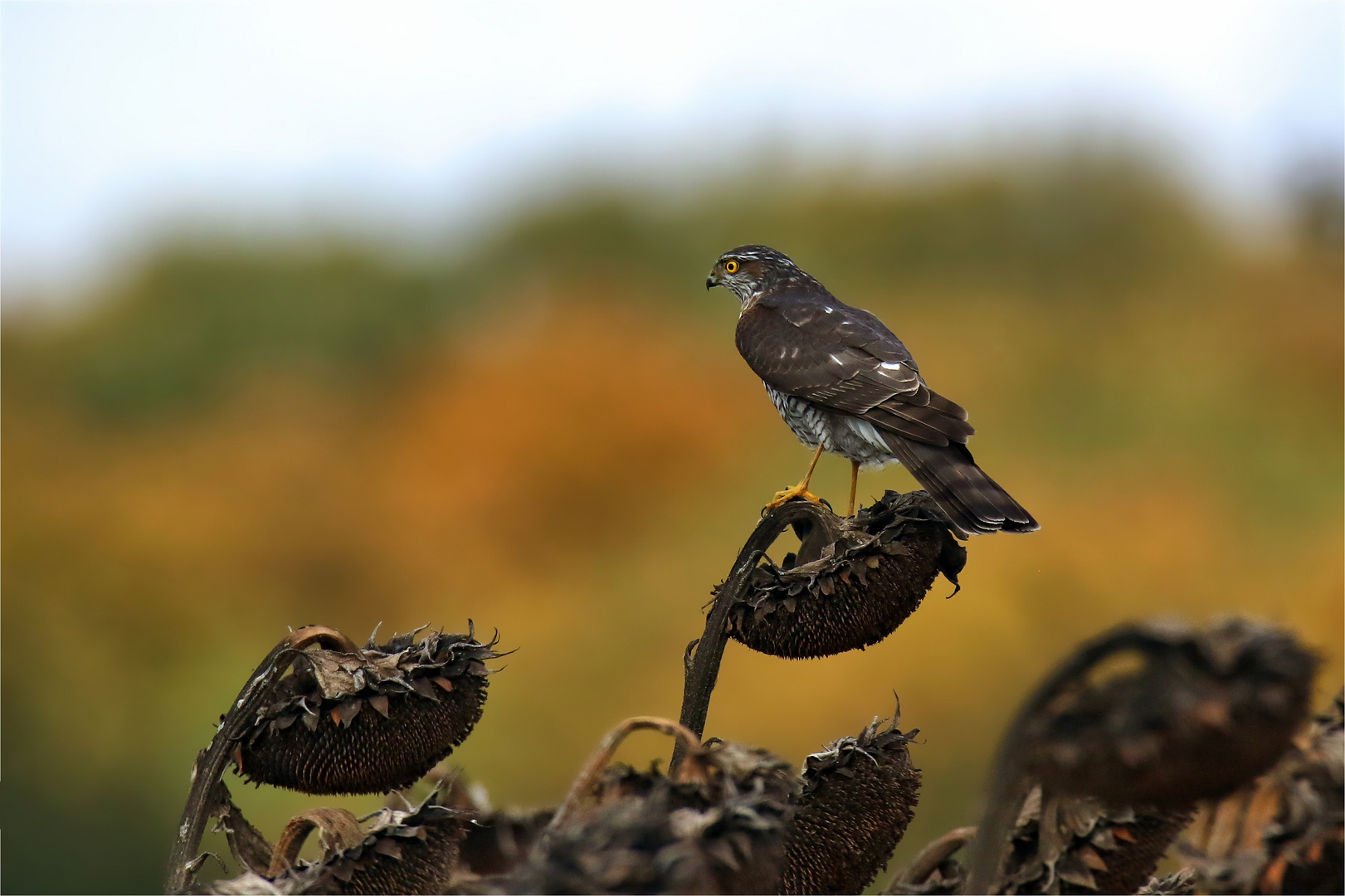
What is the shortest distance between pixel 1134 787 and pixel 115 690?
14575 millimetres

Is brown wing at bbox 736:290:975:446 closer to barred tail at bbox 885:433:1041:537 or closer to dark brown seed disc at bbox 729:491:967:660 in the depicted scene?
barred tail at bbox 885:433:1041:537

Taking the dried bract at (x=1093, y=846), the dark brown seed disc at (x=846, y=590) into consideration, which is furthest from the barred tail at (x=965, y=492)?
the dried bract at (x=1093, y=846)

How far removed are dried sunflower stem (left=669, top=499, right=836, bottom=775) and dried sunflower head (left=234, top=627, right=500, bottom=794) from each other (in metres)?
0.38

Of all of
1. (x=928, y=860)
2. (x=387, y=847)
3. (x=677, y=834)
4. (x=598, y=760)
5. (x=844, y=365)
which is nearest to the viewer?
(x=677, y=834)

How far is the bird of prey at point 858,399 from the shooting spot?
11.5 ft

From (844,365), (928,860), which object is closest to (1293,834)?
(928,860)

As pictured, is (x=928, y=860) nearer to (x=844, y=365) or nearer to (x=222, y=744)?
(x=222, y=744)

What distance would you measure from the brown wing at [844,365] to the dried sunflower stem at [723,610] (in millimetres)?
1555

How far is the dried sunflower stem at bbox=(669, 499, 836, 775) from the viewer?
229 cm

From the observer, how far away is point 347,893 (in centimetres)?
188

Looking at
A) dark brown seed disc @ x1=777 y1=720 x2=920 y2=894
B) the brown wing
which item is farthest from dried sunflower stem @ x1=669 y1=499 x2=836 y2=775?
the brown wing

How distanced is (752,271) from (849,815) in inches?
167

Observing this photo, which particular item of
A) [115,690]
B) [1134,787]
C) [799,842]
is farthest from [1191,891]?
[115,690]

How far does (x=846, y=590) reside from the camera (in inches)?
96.3
